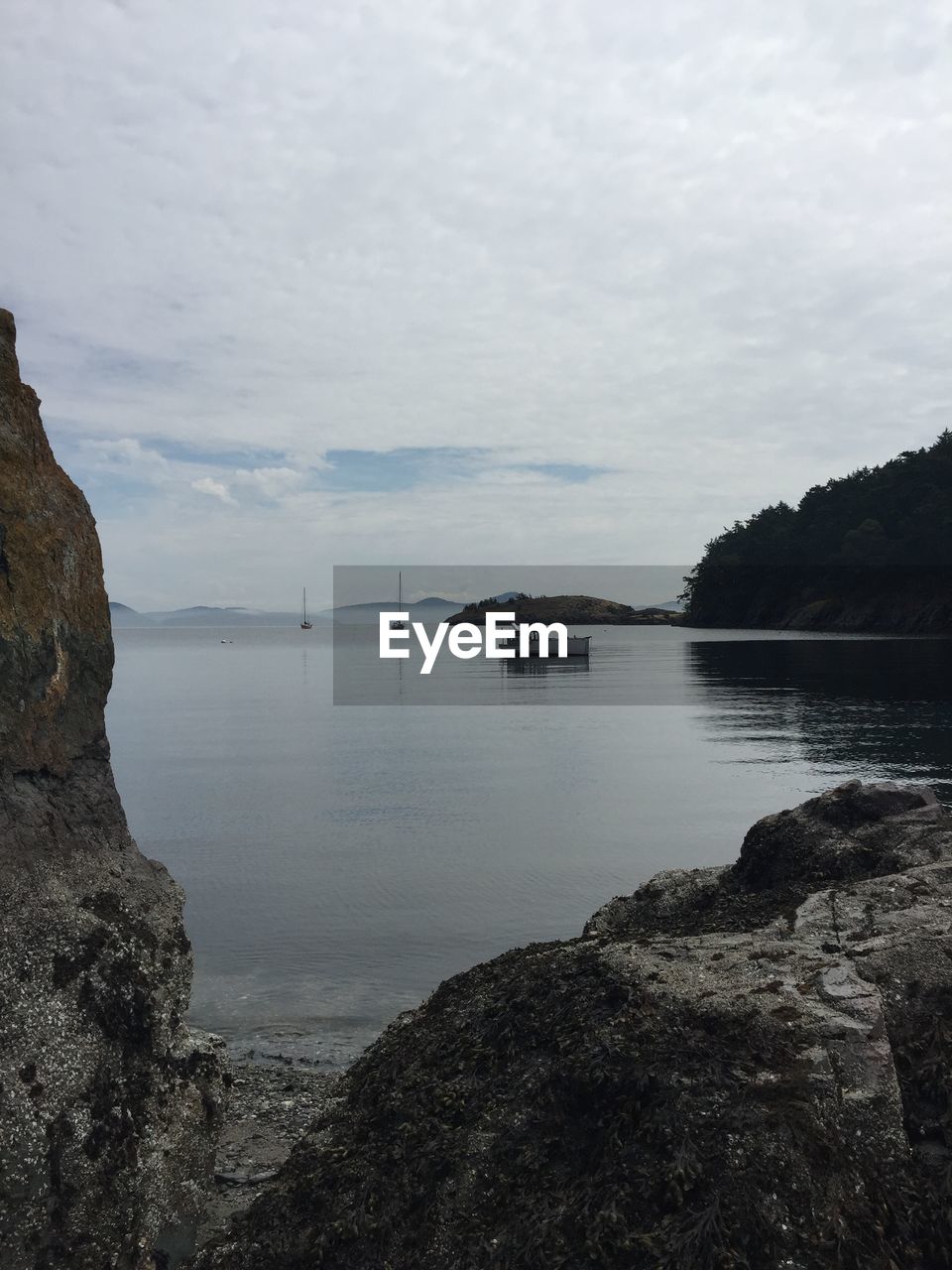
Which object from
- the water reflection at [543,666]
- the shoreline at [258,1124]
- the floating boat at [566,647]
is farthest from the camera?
the floating boat at [566,647]

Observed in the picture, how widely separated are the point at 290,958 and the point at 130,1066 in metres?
6.16

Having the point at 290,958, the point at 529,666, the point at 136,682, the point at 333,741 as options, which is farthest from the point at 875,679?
the point at 136,682

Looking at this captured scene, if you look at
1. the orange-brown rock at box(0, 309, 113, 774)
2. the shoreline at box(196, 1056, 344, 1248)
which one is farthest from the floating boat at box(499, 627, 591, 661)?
the orange-brown rock at box(0, 309, 113, 774)

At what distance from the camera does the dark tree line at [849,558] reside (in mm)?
97812

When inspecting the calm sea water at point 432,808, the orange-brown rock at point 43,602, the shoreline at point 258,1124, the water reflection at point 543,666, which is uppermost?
the orange-brown rock at point 43,602

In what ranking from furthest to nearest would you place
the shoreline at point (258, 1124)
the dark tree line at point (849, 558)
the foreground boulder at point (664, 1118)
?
the dark tree line at point (849, 558) → the shoreline at point (258, 1124) → the foreground boulder at point (664, 1118)

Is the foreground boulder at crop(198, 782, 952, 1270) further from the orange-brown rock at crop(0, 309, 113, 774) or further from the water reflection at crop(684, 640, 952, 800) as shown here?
the water reflection at crop(684, 640, 952, 800)

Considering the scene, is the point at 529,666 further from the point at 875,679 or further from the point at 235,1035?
the point at 235,1035

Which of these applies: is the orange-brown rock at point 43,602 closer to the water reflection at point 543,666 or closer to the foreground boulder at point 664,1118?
the foreground boulder at point 664,1118

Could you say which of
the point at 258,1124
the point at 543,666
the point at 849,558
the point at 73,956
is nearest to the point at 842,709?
the point at 258,1124

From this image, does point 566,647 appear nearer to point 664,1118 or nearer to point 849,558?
point 849,558

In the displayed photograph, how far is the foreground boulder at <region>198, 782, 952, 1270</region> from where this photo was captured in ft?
13.2

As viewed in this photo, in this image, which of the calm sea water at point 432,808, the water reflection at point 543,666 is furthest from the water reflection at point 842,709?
the water reflection at point 543,666

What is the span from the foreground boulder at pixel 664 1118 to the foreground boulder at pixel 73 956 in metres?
0.80
